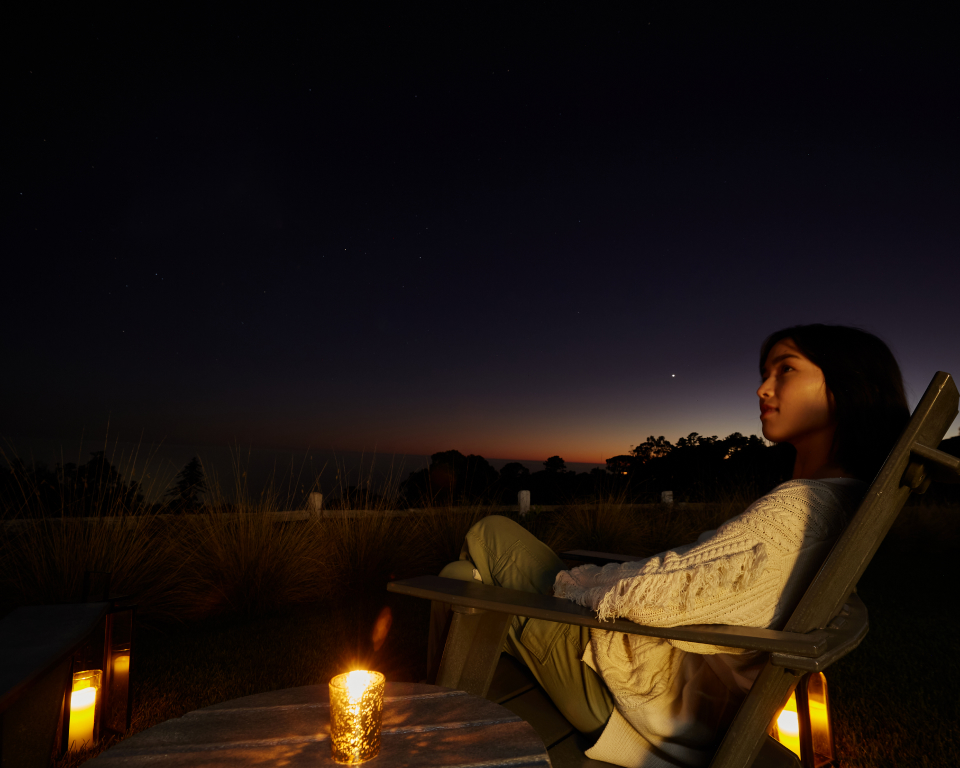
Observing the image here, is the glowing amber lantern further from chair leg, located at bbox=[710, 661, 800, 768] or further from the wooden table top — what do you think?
A: chair leg, located at bbox=[710, 661, 800, 768]

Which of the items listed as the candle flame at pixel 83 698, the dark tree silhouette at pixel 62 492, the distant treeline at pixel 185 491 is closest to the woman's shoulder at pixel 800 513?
the distant treeline at pixel 185 491

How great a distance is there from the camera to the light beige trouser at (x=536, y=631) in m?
1.42

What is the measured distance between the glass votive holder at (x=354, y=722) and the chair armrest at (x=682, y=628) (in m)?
0.38

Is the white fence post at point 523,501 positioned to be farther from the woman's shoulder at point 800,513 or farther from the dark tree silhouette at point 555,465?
the dark tree silhouette at point 555,465

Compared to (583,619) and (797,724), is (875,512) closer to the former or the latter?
(583,619)

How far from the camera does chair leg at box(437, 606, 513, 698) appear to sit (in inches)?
52.9

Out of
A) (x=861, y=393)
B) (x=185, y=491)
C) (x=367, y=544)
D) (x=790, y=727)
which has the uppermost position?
(x=861, y=393)

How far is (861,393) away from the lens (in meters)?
1.44

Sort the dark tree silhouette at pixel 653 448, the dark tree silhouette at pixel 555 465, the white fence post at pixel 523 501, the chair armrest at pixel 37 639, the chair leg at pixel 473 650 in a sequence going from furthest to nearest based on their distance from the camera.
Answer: the dark tree silhouette at pixel 555 465 → the dark tree silhouette at pixel 653 448 → the white fence post at pixel 523 501 → the chair leg at pixel 473 650 → the chair armrest at pixel 37 639

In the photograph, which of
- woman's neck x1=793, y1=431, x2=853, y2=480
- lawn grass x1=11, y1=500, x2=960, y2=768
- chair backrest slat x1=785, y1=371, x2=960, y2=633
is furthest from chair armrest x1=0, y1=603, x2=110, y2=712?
woman's neck x1=793, y1=431, x2=853, y2=480

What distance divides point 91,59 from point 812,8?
220 inches

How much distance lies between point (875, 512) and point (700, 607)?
412 mm

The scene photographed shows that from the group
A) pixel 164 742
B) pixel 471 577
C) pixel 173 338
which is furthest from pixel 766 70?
pixel 173 338

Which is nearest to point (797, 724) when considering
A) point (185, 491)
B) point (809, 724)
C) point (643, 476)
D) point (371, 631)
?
point (809, 724)
